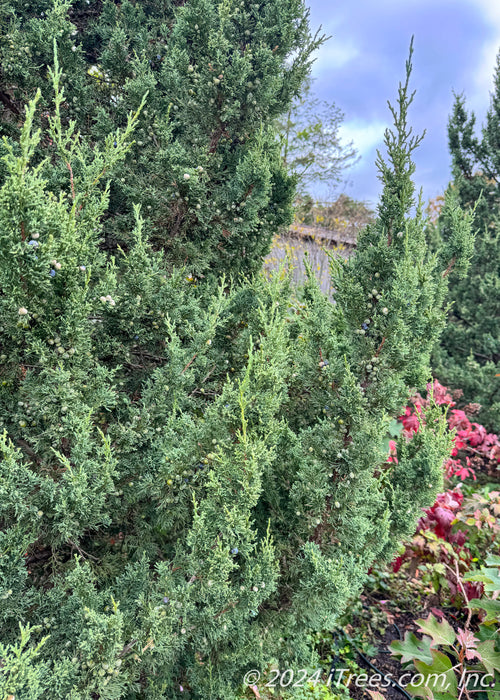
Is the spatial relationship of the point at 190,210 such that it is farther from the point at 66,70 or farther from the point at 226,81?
the point at 66,70

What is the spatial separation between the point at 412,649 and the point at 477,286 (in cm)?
581

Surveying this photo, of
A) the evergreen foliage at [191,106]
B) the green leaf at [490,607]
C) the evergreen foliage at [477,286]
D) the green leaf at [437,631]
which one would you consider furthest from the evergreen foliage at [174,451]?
the evergreen foliage at [477,286]

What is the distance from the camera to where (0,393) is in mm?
2166

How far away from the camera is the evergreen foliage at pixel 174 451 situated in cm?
180

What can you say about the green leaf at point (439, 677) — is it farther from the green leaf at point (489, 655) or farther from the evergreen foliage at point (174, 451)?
the evergreen foliage at point (174, 451)

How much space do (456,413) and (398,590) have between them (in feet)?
7.11

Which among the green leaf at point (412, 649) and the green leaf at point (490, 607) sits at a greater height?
the green leaf at point (490, 607)

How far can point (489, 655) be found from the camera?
2.48m

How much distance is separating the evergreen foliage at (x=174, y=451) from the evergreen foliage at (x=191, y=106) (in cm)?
37

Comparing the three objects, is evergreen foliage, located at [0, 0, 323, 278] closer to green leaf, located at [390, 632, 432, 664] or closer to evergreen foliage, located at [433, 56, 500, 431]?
green leaf, located at [390, 632, 432, 664]

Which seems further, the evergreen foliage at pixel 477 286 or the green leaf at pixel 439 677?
the evergreen foliage at pixel 477 286

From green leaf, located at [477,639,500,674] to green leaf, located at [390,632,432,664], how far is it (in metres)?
0.30

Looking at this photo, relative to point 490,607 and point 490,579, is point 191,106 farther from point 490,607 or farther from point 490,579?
point 490,607

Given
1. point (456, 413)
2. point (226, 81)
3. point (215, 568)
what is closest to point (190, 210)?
point (226, 81)
